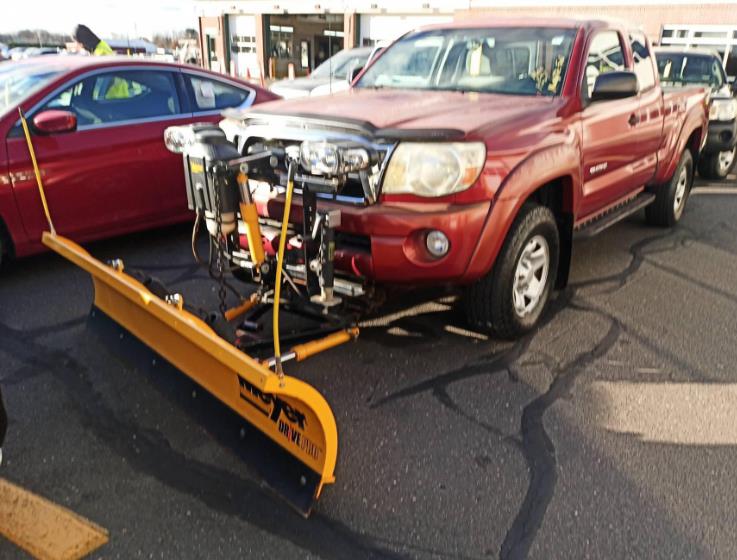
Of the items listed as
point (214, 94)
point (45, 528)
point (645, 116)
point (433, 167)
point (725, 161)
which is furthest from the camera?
point (725, 161)

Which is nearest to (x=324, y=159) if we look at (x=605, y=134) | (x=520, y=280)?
(x=520, y=280)

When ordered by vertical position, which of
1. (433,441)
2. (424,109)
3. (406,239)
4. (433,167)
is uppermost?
(424,109)

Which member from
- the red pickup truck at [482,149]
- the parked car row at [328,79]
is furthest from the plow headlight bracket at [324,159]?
the parked car row at [328,79]

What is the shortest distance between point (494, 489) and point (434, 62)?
3.07 meters

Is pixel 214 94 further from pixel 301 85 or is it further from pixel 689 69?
pixel 689 69

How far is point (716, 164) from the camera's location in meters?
9.14

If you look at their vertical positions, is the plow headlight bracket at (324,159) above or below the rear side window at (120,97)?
above

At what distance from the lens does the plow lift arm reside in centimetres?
242

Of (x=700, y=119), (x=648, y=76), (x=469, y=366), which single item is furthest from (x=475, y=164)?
(x=700, y=119)

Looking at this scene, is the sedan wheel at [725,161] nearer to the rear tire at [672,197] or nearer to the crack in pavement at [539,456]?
the rear tire at [672,197]

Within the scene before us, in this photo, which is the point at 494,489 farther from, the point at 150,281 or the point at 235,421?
the point at 150,281

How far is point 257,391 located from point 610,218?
332 cm

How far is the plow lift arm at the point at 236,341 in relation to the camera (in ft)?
7.95

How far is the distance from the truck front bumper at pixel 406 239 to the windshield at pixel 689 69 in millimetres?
7576
